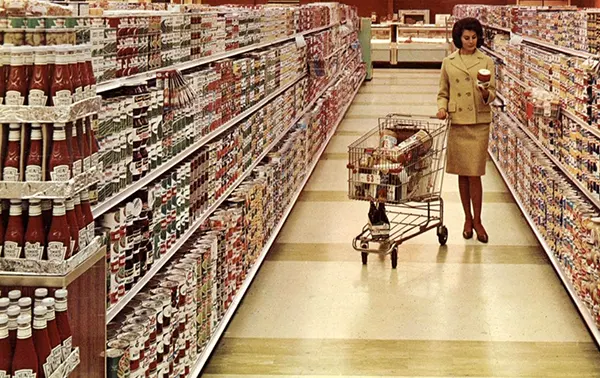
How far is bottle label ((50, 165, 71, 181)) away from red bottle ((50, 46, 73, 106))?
170 mm

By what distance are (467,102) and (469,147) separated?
0.34 m

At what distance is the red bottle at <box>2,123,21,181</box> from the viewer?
2.33 metres

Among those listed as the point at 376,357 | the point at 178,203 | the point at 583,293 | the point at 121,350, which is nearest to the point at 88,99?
the point at 121,350

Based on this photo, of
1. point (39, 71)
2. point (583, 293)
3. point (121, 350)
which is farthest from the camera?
point (583, 293)

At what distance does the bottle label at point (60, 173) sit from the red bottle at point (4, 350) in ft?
1.27

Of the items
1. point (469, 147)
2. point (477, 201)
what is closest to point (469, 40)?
point (469, 147)

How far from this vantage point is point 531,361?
4.61 metres

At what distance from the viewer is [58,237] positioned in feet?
7.73

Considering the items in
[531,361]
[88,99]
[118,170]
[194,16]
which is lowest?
[531,361]

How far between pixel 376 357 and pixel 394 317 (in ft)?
2.13

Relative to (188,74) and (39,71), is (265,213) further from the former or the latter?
(39,71)

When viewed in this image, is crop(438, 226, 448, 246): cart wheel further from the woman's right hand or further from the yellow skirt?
the woman's right hand

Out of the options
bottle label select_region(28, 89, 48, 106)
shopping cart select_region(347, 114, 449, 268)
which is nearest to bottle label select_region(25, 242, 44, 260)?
bottle label select_region(28, 89, 48, 106)

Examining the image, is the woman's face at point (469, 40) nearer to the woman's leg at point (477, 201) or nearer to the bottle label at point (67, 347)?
the woman's leg at point (477, 201)
